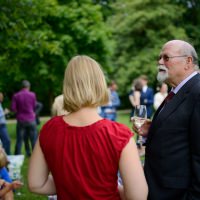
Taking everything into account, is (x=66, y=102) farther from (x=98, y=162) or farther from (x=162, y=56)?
(x=162, y=56)

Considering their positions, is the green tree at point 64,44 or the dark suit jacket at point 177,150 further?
the green tree at point 64,44

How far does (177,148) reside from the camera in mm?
2850

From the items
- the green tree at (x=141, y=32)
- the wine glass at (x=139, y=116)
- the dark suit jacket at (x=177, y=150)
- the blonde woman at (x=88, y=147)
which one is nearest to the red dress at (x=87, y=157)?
the blonde woman at (x=88, y=147)

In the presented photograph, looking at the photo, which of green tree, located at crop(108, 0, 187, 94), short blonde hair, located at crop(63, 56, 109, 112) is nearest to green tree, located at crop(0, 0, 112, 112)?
short blonde hair, located at crop(63, 56, 109, 112)

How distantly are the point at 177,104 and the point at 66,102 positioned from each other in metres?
0.81

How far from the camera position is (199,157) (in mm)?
2791

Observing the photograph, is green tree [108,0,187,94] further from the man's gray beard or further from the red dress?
the red dress

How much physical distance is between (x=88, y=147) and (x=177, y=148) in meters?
0.67

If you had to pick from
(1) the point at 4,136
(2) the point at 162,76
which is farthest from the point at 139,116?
(1) the point at 4,136

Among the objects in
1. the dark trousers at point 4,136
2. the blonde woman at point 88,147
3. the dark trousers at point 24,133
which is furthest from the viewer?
the dark trousers at point 24,133

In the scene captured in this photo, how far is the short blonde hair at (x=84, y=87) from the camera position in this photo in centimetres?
258

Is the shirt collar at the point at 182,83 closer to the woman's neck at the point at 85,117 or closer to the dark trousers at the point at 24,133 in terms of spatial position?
the woman's neck at the point at 85,117

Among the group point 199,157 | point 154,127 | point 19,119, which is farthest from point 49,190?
point 19,119

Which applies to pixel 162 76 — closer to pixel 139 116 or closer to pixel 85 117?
pixel 139 116
